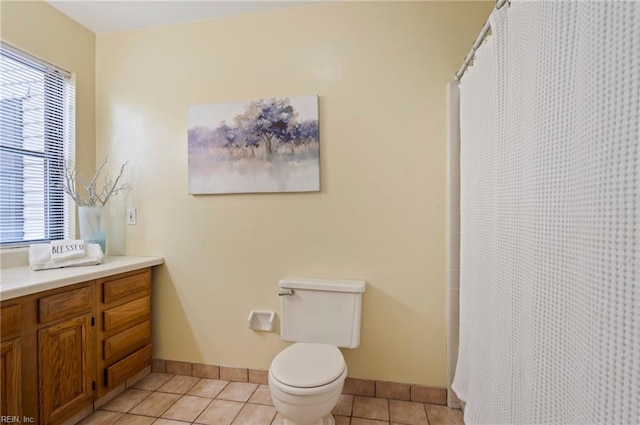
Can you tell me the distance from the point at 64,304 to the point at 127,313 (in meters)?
0.42

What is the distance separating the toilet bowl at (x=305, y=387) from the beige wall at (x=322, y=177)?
0.48 metres

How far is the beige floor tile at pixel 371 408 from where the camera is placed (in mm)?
1646

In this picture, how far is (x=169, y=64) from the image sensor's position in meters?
2.10

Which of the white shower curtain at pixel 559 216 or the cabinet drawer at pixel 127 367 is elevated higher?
the white shower curtain at pixel 559 216

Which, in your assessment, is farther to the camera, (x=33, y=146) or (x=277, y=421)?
(x=33, y=146)

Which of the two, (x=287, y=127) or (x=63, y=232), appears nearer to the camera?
(x=287, y=127)

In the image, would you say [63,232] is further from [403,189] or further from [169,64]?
[403,189]

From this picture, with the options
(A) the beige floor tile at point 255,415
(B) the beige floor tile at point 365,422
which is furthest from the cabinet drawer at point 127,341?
(B) the beige floor tile at point 365,422

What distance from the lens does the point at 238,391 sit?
1.89 meters

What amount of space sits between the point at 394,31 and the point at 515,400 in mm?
1930

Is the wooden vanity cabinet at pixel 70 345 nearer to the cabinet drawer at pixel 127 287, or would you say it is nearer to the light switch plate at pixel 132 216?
the cabinet drawer at pixel 127 287

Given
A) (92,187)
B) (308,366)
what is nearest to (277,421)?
(308,366)

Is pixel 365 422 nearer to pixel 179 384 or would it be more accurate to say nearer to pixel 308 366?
pixel 308 366

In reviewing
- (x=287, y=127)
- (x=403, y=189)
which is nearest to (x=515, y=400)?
(x=403, y=189)
